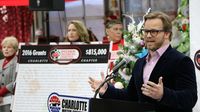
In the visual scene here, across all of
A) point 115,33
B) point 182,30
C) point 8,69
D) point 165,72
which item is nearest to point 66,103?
point 182,30

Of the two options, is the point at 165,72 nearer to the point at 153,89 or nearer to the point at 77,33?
the point at 153,89

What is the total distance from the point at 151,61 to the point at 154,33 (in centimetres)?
21

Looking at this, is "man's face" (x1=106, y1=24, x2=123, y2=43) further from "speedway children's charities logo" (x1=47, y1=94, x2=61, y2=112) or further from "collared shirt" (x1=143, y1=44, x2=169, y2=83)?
→ "collared shirt" (x1=143, y1=44, x2=169, y2=83)

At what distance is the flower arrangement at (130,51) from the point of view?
3.11m

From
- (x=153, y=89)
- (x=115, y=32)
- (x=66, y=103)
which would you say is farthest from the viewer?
(x=115, y=32)

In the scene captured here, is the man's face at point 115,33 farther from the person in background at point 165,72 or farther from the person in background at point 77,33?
the person in background at point 165,72

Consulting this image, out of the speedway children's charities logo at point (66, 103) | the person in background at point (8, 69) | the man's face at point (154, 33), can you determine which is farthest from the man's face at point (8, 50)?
the man's face at point (154, 33)

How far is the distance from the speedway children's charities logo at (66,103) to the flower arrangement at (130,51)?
28 cm

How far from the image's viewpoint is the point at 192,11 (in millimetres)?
2910

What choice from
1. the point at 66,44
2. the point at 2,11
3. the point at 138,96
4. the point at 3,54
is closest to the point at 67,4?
the point at 2,11

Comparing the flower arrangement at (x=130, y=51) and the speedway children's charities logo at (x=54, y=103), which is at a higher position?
the flower arrangement at (x=130, y=51)

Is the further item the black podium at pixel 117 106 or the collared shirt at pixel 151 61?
the collared shirt at pixel 151 61

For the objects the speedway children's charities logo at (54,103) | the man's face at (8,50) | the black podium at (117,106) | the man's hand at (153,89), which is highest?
the man's face at (8,50)

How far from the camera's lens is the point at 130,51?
3.13 m
